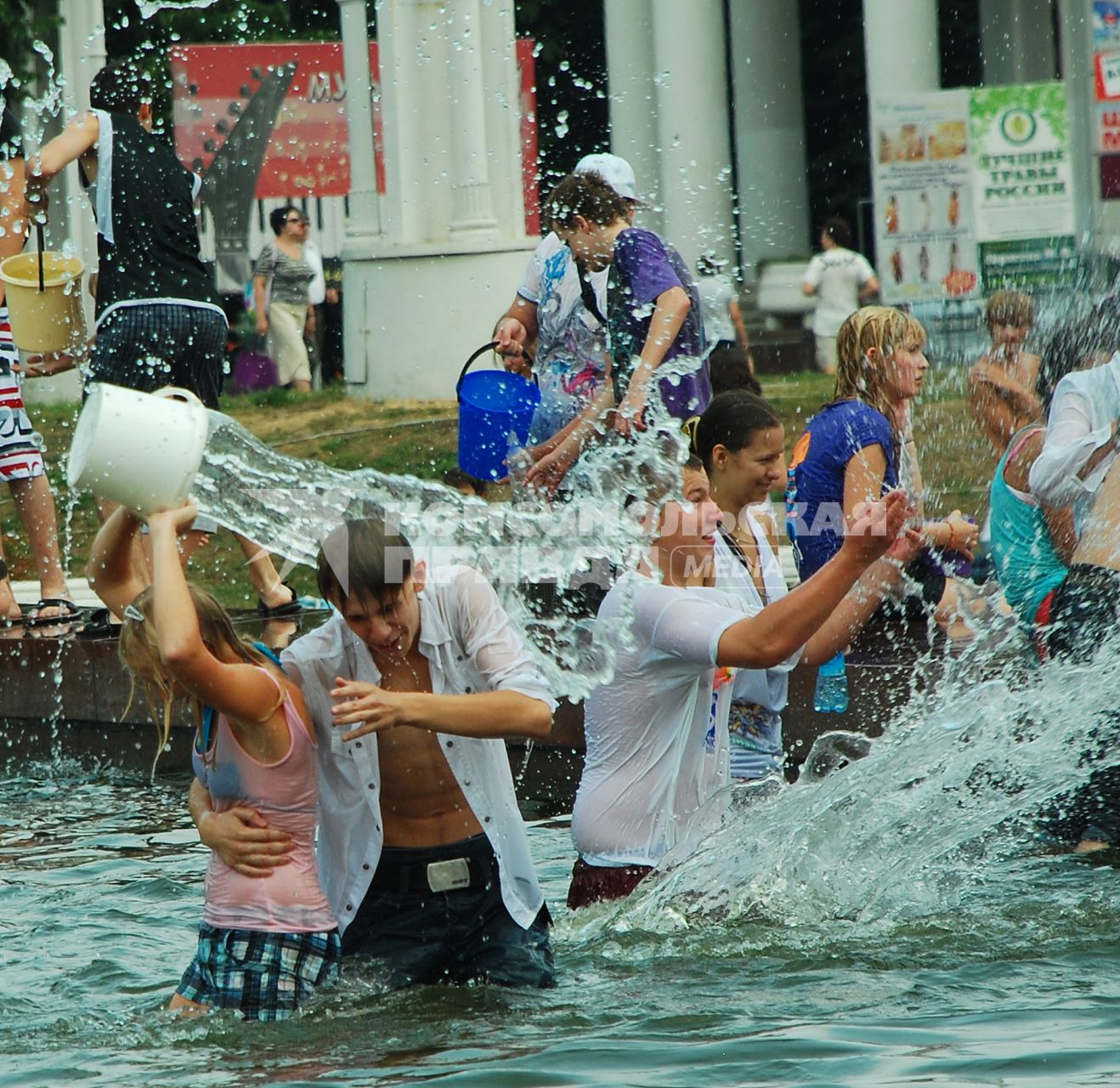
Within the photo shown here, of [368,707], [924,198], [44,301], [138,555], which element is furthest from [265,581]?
[924,198]

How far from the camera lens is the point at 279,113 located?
23.0 m

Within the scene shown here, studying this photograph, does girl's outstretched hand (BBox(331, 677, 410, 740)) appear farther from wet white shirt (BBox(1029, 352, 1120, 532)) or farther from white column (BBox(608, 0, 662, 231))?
white column (BBox(608, 0, 662, 231))

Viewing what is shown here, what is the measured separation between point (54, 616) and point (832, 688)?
390cm

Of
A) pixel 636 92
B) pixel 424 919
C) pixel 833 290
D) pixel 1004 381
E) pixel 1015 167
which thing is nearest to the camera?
pixel 424 919

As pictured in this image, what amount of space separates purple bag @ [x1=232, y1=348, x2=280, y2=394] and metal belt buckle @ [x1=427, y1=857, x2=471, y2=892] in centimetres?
1648

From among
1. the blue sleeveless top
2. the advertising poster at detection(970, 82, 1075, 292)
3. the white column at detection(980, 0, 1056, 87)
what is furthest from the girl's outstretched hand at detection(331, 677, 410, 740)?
the white column at detection(980, 0, 1056, 87)

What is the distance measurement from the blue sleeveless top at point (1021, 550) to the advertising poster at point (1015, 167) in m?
9.35

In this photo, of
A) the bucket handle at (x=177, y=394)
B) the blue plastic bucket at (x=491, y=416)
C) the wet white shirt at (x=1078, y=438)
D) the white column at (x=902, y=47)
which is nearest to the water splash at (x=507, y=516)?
the blue plastic bucket at (x=491, y=416)

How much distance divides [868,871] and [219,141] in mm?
18536

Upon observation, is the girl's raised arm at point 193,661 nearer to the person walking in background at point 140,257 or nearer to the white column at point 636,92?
the person walking in background at point 140,257

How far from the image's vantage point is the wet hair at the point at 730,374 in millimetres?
7660

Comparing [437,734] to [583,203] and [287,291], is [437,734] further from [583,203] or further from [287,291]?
[287,291]

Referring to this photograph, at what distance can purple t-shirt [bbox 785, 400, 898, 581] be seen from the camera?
22.9ft

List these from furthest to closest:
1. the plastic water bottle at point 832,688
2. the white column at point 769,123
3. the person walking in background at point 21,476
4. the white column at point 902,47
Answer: the white column at point 769,123 → the white column at point 902,47 → the person walking in background at point 21,476 → the plastic water bottle at point 832,688
